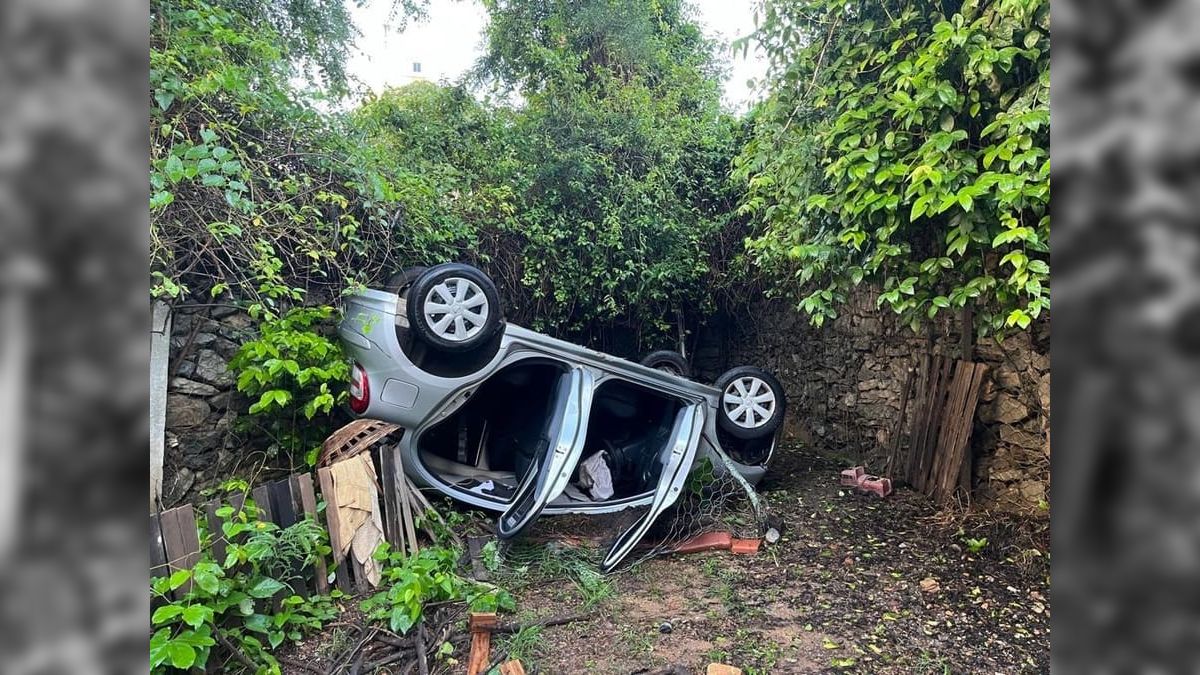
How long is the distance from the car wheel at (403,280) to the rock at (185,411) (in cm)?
155

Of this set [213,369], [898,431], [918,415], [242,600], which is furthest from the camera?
[898,431]

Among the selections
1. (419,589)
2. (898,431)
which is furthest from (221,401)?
(898,431)

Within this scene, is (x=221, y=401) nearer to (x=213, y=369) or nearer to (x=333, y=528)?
(x=213, y=369)

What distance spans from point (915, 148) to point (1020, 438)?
256cm

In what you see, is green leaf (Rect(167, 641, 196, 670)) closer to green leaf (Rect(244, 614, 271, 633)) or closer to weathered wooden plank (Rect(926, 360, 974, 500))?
green leaf (Rect(244, 614, 271, 633))

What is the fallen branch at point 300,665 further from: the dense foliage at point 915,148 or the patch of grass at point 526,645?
the dense foliage at point 915,148

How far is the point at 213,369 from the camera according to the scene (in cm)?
416

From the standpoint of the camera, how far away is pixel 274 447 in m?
4.30

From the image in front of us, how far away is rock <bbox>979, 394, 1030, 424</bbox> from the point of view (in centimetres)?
466

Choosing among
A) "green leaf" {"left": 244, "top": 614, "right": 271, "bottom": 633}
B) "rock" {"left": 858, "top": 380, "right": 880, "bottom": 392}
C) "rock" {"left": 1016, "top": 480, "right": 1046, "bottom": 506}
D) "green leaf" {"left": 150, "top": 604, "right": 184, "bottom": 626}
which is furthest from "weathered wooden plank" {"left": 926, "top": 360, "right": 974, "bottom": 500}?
"green leaf" {"left": 150, "top": 604, "right": 184, "bottom": 626}

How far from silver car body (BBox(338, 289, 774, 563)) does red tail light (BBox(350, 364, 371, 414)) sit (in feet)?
0.11

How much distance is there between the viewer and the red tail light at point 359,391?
14.0 feet
